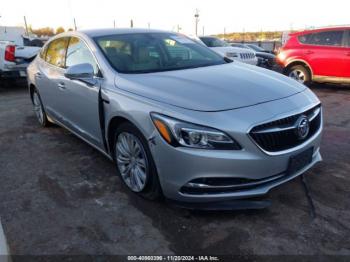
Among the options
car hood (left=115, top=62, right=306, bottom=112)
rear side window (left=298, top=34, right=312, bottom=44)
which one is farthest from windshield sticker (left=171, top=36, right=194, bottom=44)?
rear side window (left=298, top=34, right=312, bottom=44)

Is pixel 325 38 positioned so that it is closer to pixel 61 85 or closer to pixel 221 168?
pixel 61 85

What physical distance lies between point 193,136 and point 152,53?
1613 mm

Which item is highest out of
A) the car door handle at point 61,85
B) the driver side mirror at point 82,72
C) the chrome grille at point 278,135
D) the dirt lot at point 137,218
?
the driver side mirror at point 82,72

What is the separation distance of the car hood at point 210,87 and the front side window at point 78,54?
23.3 inches

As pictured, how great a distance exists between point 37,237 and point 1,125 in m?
3.86

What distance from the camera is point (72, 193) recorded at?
3.39 m

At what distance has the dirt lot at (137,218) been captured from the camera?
8.39ft

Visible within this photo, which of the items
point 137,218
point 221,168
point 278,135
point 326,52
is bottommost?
point 137,218

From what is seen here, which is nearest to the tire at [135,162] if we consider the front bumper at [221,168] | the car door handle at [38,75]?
the front bumper at [221,168]

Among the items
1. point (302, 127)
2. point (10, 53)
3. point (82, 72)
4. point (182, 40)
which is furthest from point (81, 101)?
point (10, 53)

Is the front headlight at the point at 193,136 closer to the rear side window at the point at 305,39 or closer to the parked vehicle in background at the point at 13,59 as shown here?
the rear side window at the point at 305,39

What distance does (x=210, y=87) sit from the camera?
295 centimetres

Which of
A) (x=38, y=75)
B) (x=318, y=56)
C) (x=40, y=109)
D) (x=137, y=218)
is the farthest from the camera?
(x=318, y=56)

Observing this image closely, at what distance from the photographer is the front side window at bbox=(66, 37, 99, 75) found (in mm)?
3671
